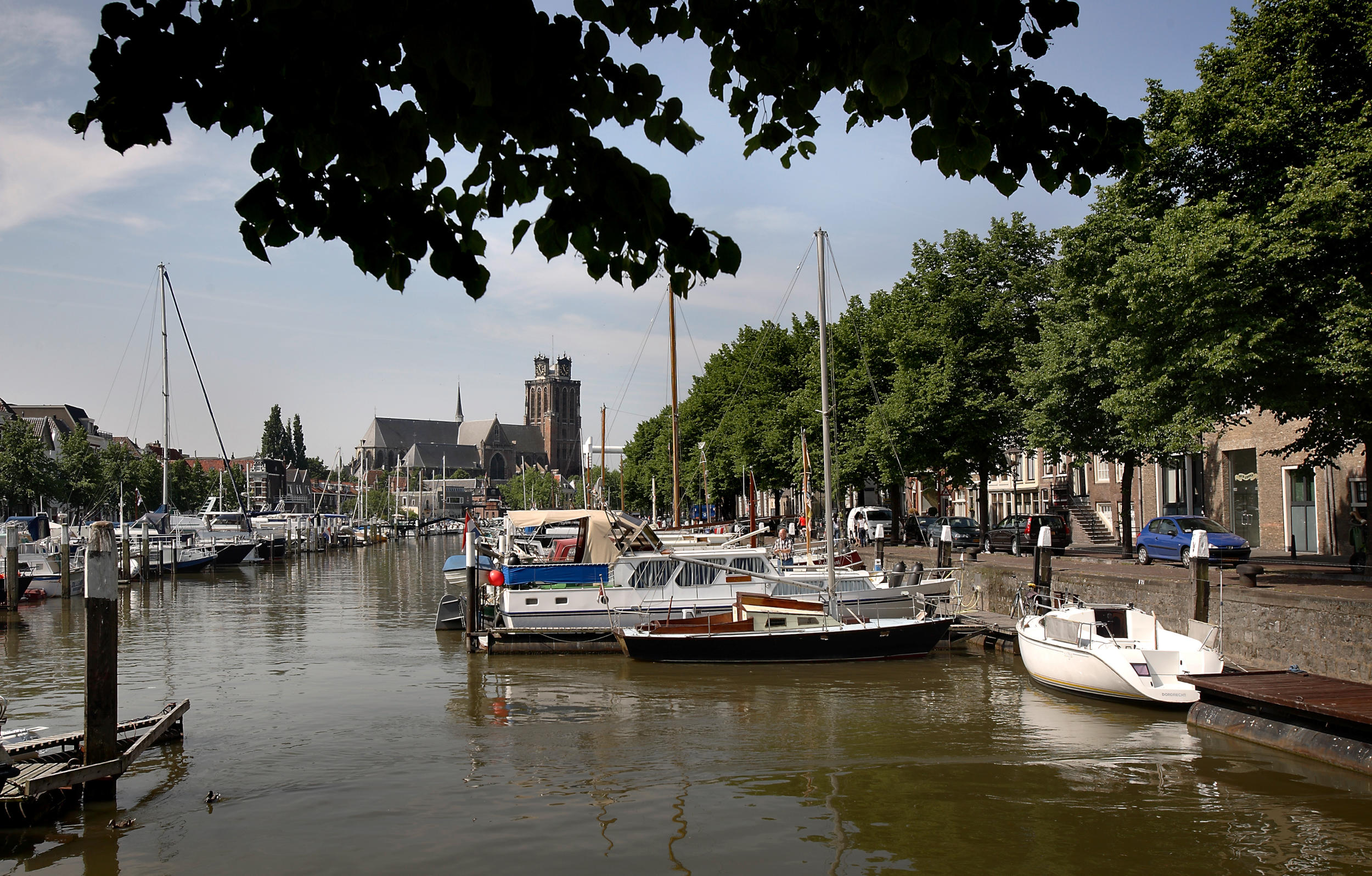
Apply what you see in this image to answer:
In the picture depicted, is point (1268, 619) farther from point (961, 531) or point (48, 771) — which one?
point (961, 531)

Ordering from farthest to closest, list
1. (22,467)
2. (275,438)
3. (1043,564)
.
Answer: (275,438)
(22,467)
(1043,564)

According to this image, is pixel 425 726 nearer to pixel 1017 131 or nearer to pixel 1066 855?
pixel 1066 855

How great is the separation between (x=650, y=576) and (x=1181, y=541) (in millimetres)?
14953

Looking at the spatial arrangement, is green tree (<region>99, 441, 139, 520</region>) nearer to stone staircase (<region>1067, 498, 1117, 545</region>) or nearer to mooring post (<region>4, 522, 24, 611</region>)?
mooring post (<region>4, 522, 24, 611</region>)

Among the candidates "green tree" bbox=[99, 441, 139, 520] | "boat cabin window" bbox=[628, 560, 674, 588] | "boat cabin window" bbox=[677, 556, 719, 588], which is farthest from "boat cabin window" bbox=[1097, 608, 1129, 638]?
"green tree" bbox=[99, 441, 139, 520]

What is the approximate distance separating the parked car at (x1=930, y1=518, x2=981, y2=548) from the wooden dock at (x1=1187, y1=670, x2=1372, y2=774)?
25.8m

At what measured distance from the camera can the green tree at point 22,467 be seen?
66875 millimetres

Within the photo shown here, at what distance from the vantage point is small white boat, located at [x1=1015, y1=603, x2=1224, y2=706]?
56.5 feet

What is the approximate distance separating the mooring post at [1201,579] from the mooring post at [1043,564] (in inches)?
203

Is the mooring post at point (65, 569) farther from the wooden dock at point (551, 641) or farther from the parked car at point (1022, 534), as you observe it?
the parked car at point (1022, 534)

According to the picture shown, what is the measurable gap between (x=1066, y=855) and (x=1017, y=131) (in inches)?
317

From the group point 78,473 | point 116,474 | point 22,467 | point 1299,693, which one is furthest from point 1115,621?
point 116,474

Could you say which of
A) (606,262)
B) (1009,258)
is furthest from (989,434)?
(606,262)

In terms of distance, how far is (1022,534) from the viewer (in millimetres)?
39281
